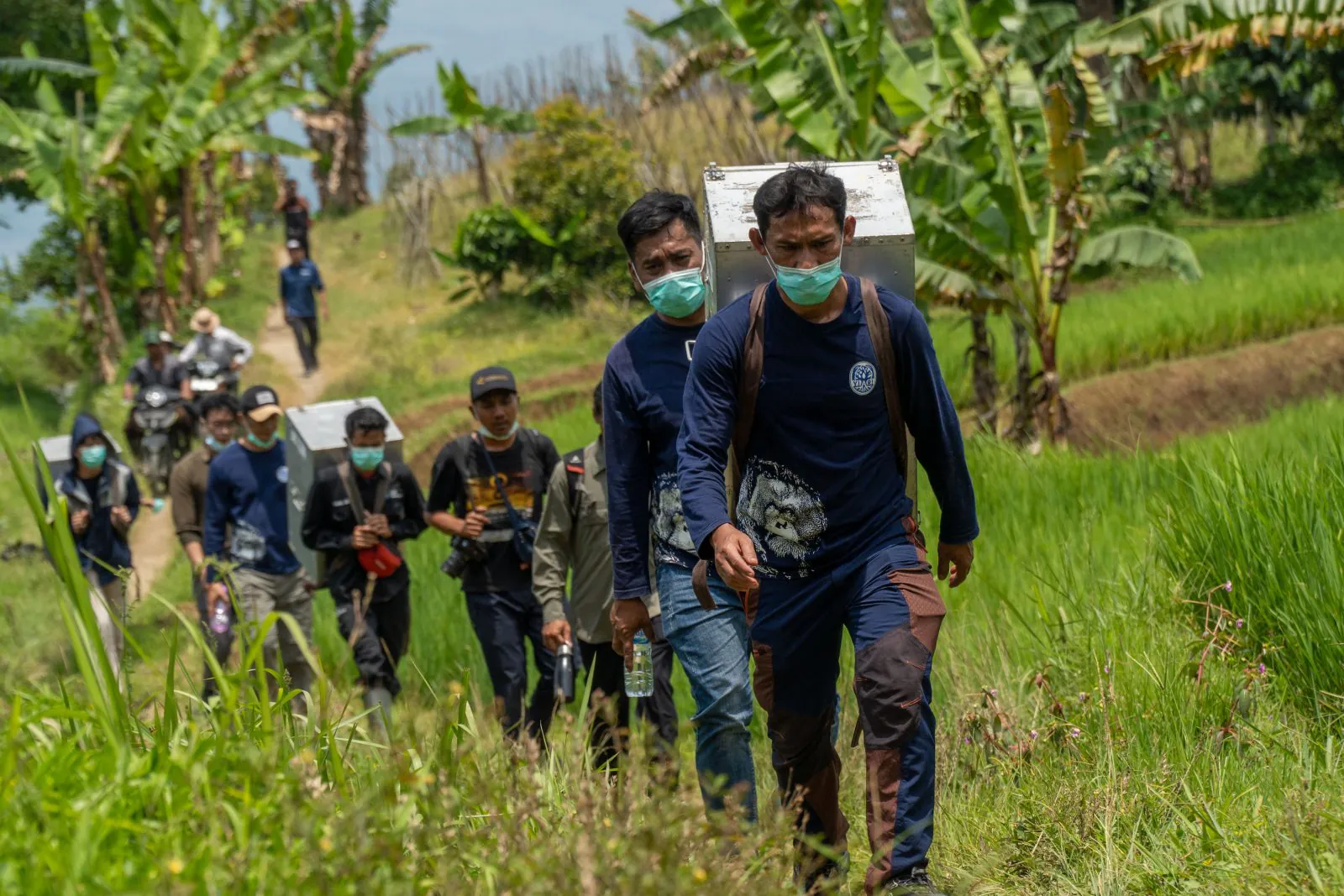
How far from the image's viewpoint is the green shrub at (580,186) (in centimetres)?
2455

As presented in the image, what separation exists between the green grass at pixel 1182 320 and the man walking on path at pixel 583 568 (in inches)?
285

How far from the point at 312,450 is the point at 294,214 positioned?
622 inches

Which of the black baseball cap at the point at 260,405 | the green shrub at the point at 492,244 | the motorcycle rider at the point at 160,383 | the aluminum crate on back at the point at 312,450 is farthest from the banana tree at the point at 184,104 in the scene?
the aluminum crate on back at the point at 312,450

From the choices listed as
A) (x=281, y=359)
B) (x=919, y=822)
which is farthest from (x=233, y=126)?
(x=919, y=822)

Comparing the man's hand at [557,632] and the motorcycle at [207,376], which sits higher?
the motorcycle at [207,376]

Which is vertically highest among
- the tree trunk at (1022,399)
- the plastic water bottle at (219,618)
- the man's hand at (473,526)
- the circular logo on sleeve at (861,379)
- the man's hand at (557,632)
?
the circular logo on sleeve at (861,379)

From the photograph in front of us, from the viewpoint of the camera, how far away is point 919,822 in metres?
3.57

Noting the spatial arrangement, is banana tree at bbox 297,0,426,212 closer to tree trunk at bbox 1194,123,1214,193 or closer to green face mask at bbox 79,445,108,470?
tree trunk at bbox 1194,123,1214,193

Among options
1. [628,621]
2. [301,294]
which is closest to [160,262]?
[301,294]

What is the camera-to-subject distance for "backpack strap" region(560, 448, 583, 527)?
5.79m

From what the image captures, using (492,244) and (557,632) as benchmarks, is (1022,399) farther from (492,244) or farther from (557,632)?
(492,244)

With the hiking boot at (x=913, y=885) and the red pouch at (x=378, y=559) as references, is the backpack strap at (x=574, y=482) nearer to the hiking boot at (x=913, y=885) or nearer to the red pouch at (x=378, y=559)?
the red pouch at (x=378, y=559)

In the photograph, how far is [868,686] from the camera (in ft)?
12.0

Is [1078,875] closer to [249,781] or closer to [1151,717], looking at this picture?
[1151,717]
